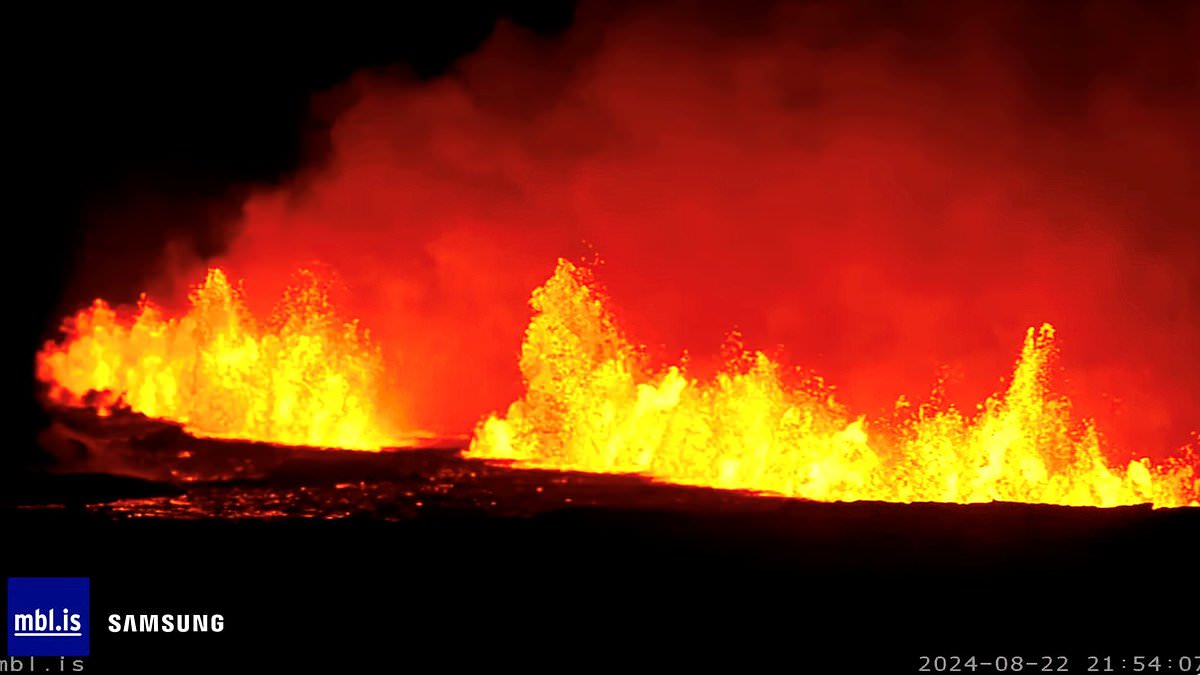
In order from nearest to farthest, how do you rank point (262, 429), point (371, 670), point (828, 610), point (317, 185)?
1. point (371, 670)
2. point (828, 610)
3. point (262, 429)
4. point (317, 185)

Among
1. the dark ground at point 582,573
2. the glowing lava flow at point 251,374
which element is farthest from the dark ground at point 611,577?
the glowing lava flow at point 251,374

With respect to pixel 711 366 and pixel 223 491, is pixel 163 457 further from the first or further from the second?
pixel 711 366

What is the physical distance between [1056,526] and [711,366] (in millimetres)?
27349

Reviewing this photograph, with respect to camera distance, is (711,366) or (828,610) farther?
(711,366)

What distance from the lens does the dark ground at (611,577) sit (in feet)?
50.3

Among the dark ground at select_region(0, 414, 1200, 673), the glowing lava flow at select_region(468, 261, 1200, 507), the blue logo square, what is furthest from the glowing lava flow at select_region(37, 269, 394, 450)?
the blue logo square

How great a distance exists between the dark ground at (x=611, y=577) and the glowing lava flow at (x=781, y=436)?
181 inches

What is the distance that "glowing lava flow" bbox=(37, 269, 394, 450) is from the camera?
4181cm

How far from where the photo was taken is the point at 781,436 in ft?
104

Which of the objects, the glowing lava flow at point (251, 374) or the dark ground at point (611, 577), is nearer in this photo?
the dark ground at point (611, 577)

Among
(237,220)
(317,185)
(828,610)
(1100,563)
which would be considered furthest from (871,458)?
(237,220)

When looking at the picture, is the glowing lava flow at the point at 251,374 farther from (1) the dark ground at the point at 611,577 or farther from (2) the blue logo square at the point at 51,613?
(2) the blue logo square at the point at 51,613

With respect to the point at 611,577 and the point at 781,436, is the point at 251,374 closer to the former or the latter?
the point at 781,436

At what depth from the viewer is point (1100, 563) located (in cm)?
1861
